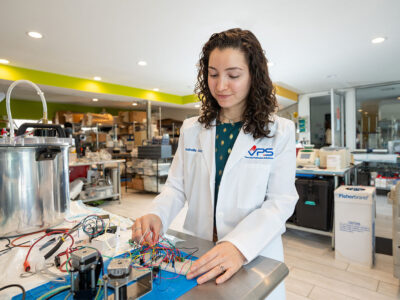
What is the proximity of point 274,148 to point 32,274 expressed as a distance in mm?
867

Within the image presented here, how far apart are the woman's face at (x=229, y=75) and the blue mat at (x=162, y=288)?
2.02 ft

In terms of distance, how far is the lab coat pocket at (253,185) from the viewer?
0.91 metres

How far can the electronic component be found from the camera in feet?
1.63

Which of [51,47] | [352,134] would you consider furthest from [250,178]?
[352,134]

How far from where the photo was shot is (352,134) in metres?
7.20

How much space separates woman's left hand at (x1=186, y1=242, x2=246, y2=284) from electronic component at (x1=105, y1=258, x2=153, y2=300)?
111 mm

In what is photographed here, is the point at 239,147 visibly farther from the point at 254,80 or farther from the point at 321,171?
the point at 321,171

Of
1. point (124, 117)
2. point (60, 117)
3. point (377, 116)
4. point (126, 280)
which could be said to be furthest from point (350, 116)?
point (60, 117)

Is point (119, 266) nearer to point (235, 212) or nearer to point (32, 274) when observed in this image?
point (32, 274)

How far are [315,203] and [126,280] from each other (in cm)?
286

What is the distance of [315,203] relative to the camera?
2904 mm

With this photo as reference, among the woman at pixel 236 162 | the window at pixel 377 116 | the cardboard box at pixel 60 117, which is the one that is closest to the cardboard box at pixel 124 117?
the cardboard box at pixel 60 117

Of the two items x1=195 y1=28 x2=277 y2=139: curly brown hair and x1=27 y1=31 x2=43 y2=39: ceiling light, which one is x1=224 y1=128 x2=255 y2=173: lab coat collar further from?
x1=27 y1=31 x2=43 y2=39: ceiling light

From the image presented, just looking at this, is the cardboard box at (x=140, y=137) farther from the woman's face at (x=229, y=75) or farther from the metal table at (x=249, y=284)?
the metal table at (x=249, y=284)
